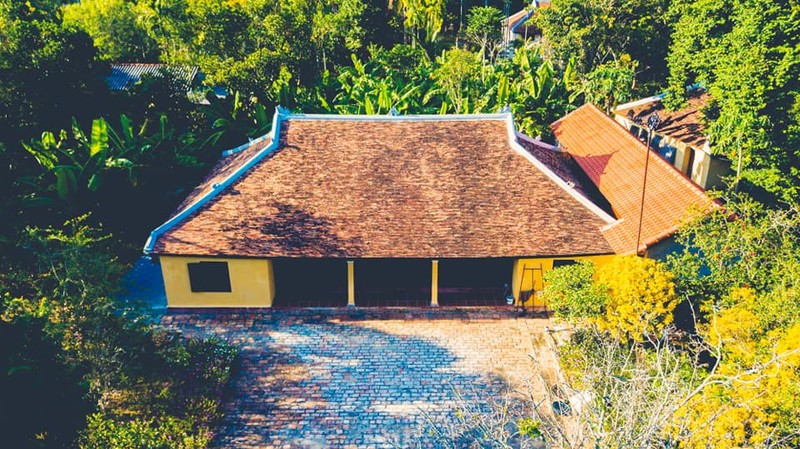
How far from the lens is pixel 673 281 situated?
648 inches

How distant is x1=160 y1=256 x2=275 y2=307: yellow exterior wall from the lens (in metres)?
19.8

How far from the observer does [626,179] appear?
2294 cm

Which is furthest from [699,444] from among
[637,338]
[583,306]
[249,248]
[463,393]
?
[249,248]

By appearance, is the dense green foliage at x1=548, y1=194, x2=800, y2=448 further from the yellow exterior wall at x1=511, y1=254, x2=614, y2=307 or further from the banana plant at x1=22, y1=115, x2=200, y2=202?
the banana plant at x1=22, y1=115, x2=200, y2=202

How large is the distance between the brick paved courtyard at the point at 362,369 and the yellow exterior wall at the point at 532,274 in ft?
2.84

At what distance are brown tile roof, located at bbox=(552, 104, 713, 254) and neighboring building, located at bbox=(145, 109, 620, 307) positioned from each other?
1.01 meters

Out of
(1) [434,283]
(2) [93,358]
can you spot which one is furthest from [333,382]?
(2) [93,358]

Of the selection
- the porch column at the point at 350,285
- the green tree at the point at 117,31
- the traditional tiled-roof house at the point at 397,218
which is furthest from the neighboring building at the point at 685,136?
the green tree at the point at 117,31

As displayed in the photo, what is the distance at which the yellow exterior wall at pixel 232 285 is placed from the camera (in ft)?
64.8

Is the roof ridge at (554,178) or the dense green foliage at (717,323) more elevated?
the roof ridge at (554,178)

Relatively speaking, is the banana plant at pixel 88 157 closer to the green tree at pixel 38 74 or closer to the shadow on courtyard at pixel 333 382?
the green tree at pixel 38 74

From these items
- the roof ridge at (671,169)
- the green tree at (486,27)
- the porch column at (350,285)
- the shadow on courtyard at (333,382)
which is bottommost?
the shadow on courtyard at (333,382)

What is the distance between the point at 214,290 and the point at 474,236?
9204 mm

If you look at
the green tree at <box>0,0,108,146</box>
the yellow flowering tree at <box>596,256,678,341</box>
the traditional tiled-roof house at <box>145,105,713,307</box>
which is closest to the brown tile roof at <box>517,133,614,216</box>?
the traditional tiled-roof house at <box>145,105,713,307</box>
